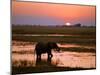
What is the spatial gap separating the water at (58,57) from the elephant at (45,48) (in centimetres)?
5

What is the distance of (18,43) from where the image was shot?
2588 mm

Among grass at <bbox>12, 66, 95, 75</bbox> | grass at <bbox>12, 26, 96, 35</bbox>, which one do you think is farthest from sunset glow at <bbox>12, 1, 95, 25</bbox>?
A: grass at <bbox>12, 66, 95, 75</bbox>

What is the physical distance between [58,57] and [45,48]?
20 cm

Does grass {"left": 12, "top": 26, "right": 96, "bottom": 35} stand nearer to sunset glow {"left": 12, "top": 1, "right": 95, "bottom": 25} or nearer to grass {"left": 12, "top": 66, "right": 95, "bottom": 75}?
sunset glow {"left": 12, "top": 1, "right": 95, "bottom": 25}

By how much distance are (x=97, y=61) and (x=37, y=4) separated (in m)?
1.13

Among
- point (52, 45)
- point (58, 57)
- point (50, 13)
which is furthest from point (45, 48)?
point (50, 13)

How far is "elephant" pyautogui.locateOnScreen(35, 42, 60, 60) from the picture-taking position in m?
2.69

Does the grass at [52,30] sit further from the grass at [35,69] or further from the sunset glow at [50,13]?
the grass at [35,69]

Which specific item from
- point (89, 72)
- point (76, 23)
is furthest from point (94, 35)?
point (89, 72)

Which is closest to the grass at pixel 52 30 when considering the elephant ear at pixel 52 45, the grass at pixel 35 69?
the elephant ear at pixel 52 45

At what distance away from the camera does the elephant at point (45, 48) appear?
2688 millimetres

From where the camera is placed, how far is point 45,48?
2734 mm

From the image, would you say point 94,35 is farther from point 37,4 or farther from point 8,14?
point 8,14

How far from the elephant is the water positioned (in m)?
0.05
